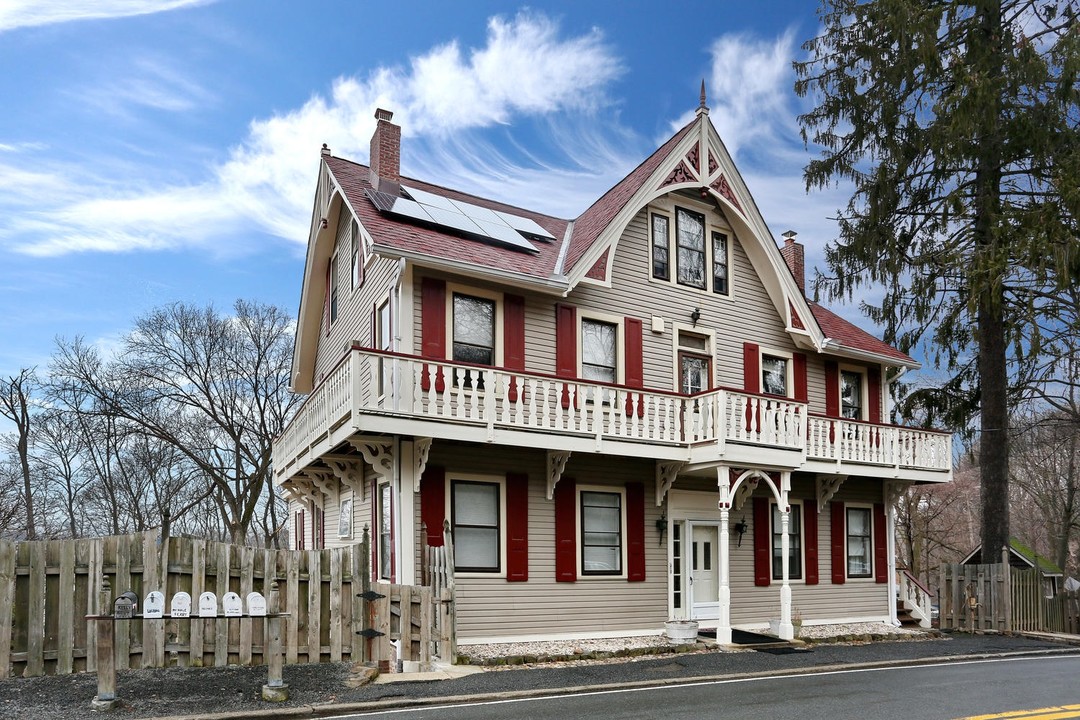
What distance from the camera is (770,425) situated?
17.3m

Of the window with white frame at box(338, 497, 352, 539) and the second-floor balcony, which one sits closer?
the second-floor balcony

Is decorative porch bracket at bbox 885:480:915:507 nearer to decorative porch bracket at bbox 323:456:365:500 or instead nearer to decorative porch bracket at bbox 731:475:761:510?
decorative porch bracket at bbox 731:475:761:510

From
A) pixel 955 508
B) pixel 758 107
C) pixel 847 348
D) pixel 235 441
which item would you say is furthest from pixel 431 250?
pixel 955 508

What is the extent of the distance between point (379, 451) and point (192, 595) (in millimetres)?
3976

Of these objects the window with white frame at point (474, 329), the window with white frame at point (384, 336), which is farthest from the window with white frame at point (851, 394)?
the window with white frame at point (384, 336)

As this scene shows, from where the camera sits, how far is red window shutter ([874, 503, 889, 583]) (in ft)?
70.9

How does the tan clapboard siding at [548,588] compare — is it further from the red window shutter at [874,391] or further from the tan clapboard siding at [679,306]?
the red window shutter at [874,391]

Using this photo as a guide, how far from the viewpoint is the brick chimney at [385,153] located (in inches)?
735

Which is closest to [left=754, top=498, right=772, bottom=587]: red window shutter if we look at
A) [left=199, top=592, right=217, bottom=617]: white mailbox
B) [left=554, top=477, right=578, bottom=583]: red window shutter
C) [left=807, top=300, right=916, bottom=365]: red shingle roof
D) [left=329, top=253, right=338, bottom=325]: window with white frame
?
[left=807, top=300, right=916, bottom=365]: red shingle roof

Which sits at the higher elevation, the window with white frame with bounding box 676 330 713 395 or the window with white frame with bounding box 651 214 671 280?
the window with white frame with bounding box 651 214 671 280

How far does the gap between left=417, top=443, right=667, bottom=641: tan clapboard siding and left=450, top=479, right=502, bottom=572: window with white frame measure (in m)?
0.24

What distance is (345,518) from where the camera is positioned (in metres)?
18.4

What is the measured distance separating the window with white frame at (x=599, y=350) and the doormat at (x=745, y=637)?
5363 mm

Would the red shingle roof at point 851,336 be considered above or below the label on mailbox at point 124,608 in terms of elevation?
above
